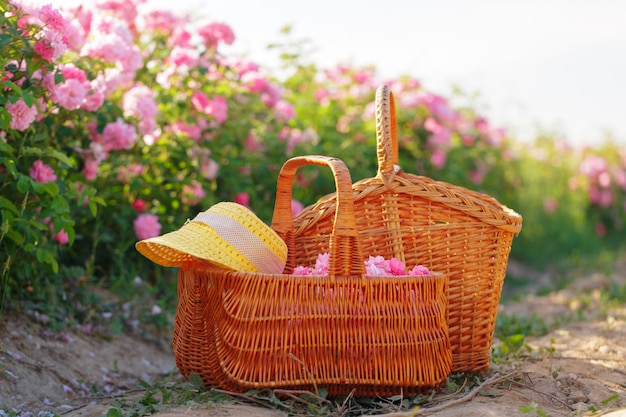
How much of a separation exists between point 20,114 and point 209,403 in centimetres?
123

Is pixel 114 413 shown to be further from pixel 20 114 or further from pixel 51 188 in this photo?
pixel 20 114

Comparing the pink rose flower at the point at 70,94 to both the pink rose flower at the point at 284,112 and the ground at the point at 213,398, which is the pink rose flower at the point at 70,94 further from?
the pink rose flower at the point at 284,112

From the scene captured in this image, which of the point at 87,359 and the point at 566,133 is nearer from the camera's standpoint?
the point at 87,359

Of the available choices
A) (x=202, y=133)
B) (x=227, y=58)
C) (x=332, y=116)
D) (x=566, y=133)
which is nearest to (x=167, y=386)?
(x=202, y=133)

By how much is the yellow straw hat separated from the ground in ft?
1.41

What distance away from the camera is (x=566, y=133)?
9.77 meters

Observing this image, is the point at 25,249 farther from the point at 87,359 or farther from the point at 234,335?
the point at 234,335

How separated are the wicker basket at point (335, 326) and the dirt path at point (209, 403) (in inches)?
4.5

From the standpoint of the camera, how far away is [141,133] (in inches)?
148

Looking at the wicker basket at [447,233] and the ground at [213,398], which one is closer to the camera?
the ground at [213,398]

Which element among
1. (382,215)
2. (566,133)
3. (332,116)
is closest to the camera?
(382,215)

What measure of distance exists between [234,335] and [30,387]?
97 centimetres

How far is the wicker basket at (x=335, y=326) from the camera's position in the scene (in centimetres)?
228

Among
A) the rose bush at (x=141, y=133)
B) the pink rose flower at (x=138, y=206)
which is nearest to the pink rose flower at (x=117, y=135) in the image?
the rose bush at (x=141, y=133)
